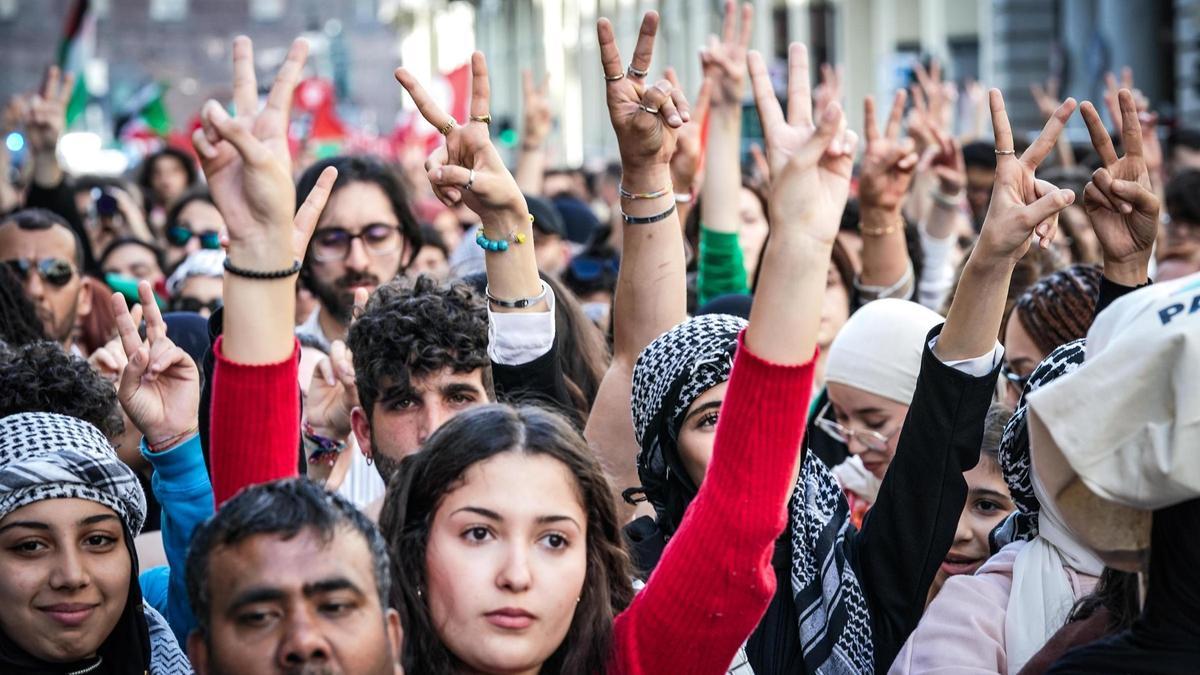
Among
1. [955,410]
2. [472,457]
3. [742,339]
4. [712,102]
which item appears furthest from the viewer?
[712,102]

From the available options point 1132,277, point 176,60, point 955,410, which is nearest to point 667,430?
point 955,410

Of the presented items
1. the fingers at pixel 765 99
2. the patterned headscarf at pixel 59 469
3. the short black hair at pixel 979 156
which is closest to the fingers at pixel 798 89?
the fingers at pixel 765 99

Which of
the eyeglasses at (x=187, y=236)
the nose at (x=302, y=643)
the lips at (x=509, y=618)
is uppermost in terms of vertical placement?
the nose at (x=302, y=643)

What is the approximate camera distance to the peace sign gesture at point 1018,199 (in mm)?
3129

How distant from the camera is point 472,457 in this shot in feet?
9.45

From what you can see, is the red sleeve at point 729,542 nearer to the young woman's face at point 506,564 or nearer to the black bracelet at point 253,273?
the young woman's face at point 506,564

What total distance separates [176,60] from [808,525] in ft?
285

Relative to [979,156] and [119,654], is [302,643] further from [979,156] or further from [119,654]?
[979,156]

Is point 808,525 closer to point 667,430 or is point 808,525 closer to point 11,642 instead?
point 667,430

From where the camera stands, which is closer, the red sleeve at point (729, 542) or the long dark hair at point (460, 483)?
the red sleeve at point (729, 542)

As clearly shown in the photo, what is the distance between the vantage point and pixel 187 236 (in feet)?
28.5

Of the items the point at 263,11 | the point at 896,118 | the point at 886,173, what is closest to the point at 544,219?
the point at 896,118

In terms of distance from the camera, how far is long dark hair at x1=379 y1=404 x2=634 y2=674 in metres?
2.79

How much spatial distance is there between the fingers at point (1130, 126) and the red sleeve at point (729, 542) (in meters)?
1.50
